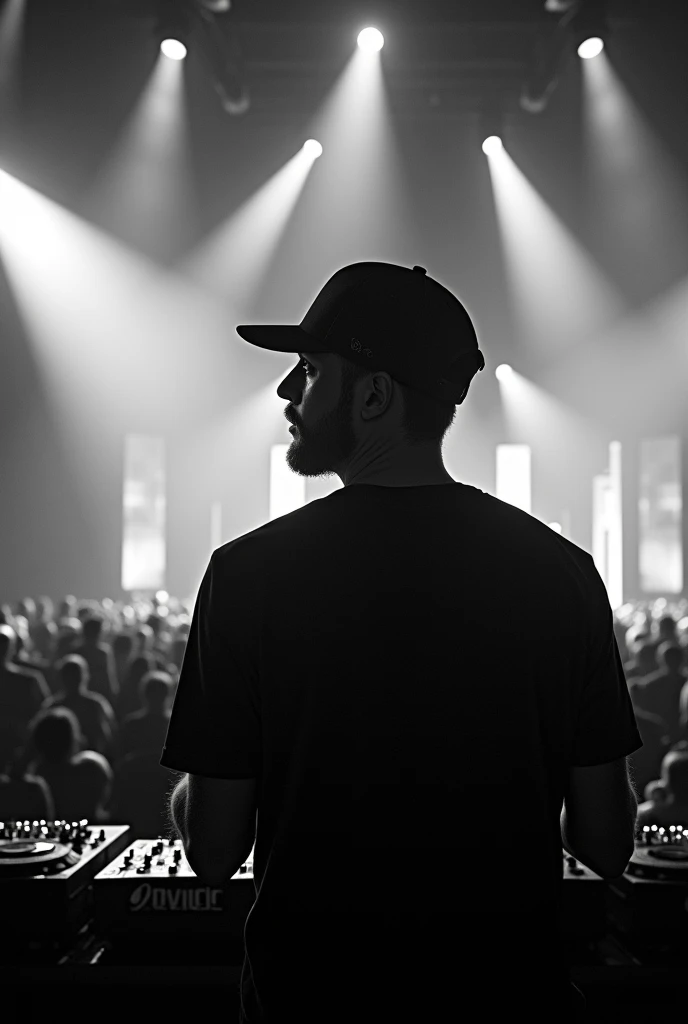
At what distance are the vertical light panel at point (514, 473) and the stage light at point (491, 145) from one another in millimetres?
6904

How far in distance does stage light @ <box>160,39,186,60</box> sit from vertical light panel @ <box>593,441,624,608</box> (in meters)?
11.4

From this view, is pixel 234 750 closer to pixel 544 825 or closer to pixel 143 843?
pixel 544 825

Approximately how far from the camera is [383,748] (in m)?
1.10

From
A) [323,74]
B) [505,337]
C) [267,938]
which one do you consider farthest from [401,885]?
[505,337]

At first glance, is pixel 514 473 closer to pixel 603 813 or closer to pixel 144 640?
pixel 144 640

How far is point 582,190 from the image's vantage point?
1511cm

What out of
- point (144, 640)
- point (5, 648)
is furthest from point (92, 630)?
point (5, 648)

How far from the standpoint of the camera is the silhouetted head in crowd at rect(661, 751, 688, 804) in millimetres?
3484

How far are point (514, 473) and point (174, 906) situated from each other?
18383 millimetres

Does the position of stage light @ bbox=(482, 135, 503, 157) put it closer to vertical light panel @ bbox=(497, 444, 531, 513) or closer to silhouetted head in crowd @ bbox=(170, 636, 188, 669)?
vertical light panel @ bbox=(497, 444, 531, 513)

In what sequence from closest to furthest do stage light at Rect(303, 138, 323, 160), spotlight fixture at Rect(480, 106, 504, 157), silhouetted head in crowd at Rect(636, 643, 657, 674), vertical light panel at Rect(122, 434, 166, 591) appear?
1. silhouetted head in crowd at Rect(636, 643, 657, 674)
2. spotlight fixture at Rect(480, 106, 504, 157)
3. stage light at Rect(303, 138, 323, 160)
4. vertical light panel at Rect(122, 434, 166, 591)

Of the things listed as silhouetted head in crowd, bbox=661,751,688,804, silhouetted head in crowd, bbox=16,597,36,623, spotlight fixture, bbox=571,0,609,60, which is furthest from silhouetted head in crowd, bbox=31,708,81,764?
spotlight fixture, bbox=571,0,609,60

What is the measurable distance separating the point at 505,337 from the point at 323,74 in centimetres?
674

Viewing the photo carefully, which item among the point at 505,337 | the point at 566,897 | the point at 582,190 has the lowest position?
the point at 566,897
